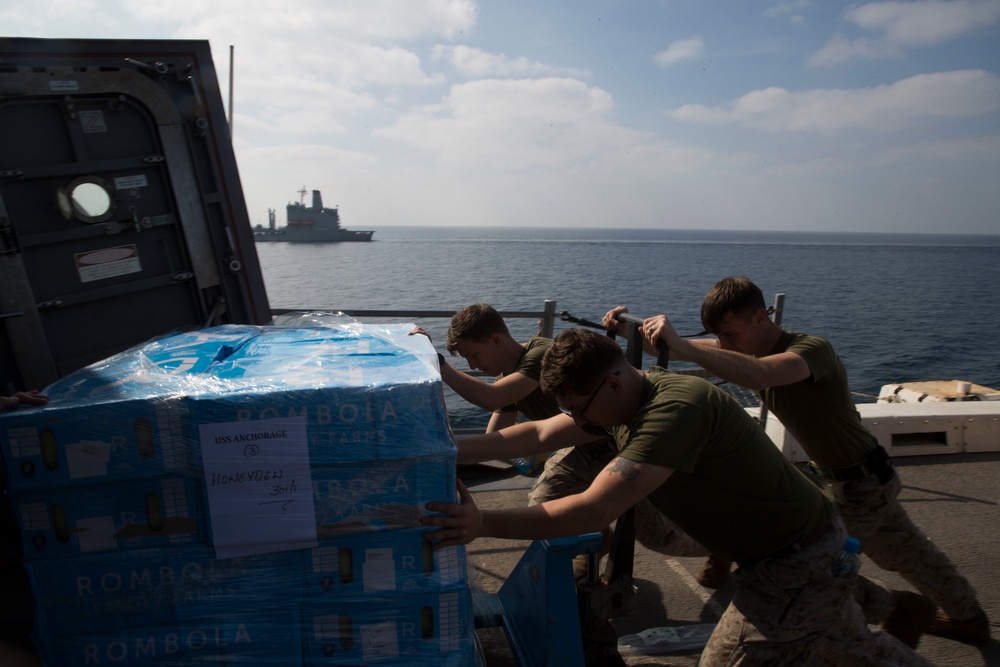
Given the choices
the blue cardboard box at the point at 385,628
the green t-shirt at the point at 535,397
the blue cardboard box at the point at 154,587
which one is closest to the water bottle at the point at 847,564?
the blue cardboard box at the point at 385,628

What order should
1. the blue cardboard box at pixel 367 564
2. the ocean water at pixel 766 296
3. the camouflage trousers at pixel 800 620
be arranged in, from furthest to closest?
the ocean water at pixel 766 296, the camouflage trousers at pixel 800 620, the blue cardboard box at pixel 367 564

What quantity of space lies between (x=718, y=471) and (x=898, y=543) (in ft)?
5.43

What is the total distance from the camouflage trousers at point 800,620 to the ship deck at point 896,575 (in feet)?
2.60

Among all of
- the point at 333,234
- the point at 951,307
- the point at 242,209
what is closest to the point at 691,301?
the point at 951,307

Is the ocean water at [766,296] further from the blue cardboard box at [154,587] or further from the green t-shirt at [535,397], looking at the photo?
the blue cardboard box at [154,587]

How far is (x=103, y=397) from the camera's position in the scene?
81.1 inches

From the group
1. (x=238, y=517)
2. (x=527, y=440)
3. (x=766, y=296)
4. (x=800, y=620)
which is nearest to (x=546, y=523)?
(x=527, y=440)

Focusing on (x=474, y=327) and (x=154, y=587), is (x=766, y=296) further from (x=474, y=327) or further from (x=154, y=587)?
(x=154, y=587)

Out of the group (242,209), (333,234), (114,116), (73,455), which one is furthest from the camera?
(333,234)

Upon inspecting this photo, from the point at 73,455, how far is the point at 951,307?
47416 millimetres

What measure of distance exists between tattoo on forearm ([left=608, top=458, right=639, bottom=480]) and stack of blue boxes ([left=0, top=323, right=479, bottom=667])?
0.55 m

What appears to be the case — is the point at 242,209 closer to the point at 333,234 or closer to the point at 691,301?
the point at 691,301

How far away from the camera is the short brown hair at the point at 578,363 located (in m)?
2.36

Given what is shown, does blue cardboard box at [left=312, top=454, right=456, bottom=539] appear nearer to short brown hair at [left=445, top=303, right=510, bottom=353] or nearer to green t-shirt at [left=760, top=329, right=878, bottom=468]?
short brown hair at [left=445, top=303, right=510, bottom=353]
